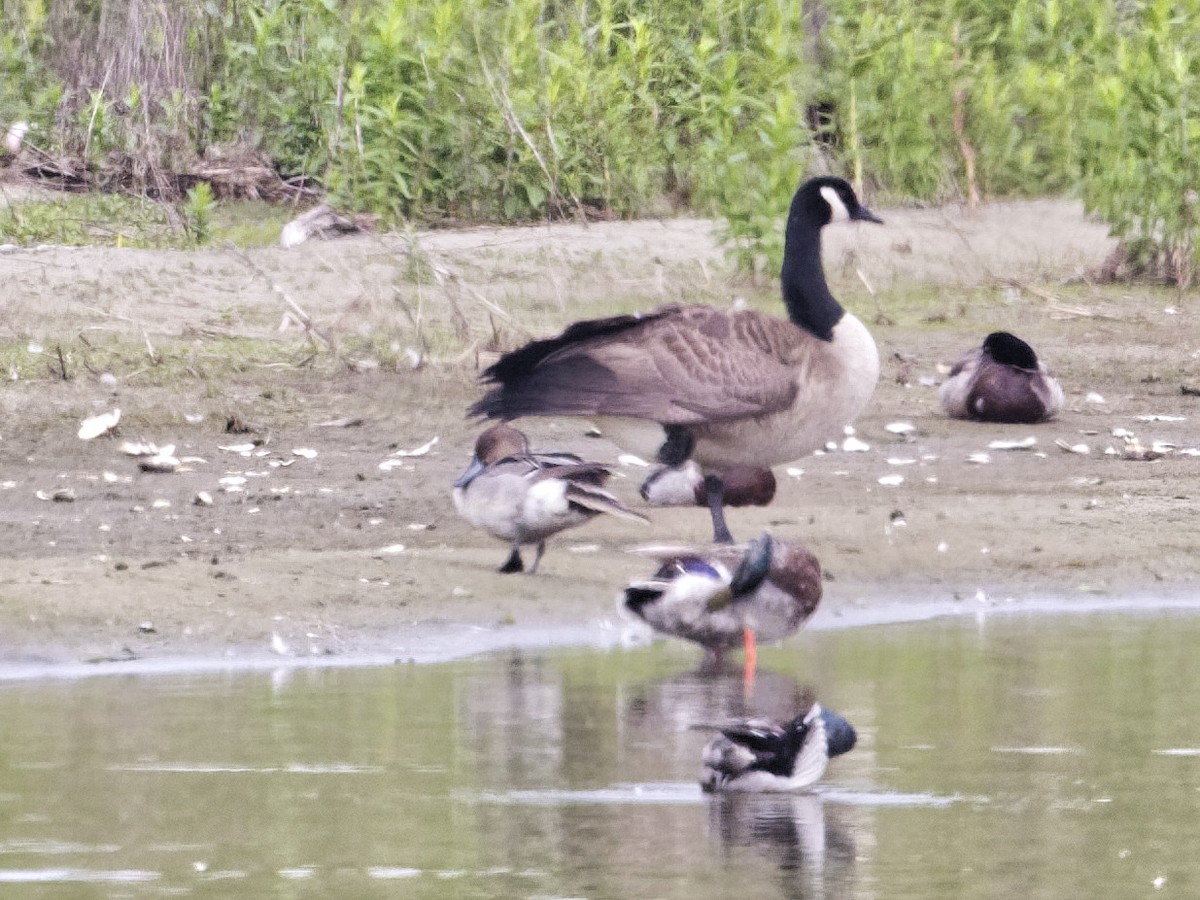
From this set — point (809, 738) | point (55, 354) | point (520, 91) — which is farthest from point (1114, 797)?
point (520, 91)

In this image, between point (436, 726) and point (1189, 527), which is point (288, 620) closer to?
point (436, 726)

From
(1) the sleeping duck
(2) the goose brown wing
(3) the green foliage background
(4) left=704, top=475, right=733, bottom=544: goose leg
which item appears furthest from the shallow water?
(3) the green foliage background

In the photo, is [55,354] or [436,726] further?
[55,354]

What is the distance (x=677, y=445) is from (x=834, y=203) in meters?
1.57

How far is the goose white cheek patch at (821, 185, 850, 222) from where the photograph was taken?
10.1m

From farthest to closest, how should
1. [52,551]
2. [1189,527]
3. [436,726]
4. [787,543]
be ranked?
1. [1189,527]
2. [52,551]
3. [787,543]
4. [436,726]

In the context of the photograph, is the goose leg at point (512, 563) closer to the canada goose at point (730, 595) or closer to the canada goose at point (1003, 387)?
the canada goose at point (730, 595)

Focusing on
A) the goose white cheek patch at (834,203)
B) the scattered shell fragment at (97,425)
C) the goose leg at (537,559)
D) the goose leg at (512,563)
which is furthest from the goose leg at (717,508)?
the scattered shell fragment at (97,425)

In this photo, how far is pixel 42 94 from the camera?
17.6m

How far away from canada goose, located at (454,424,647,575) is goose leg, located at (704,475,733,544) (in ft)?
1.62

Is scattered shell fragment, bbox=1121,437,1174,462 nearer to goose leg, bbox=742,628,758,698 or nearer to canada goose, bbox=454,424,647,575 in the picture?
canada goose, bbox=454,424,647,575

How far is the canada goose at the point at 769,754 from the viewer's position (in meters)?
5.50

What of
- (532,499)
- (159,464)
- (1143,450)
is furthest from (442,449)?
(1143,450)

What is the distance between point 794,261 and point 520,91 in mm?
6662
